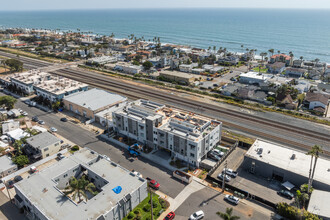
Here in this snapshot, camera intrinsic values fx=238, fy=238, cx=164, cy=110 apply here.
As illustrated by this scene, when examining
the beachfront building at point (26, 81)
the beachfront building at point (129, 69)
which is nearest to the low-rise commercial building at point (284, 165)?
the beachfront building at point (129, 69)

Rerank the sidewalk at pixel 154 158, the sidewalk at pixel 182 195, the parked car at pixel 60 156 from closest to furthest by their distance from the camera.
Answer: the sidewalk at pixel 182 195
the sidewalk at pixel 154 158
the parked car at pixel 60 156

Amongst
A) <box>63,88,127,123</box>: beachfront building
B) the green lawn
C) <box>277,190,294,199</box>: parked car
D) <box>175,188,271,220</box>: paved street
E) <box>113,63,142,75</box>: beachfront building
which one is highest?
<box>113,63,142,75</box>: beachfront building

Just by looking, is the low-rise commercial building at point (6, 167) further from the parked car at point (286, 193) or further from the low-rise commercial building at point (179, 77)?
the low-rise commercial building at point (179, 77)

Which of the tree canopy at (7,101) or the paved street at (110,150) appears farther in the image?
the tree canopy at (7,101)

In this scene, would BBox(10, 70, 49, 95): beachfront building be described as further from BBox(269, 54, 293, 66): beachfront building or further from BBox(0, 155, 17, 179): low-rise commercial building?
BBox(269, 54, 293, 66): beachfront building

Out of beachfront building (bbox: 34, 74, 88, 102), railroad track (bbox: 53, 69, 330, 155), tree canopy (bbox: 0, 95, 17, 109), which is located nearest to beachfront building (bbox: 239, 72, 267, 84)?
railroad track (bbox: 53, 69, 330, 155)

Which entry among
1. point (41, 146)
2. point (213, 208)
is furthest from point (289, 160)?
point (41, 146)
